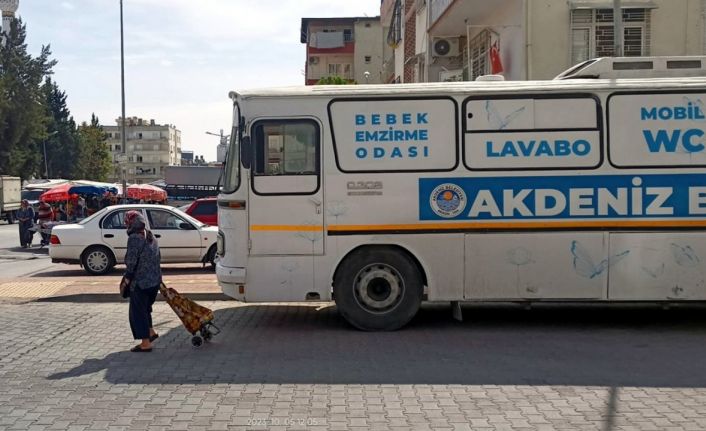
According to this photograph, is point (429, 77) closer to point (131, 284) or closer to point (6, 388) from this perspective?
point (131, 284)

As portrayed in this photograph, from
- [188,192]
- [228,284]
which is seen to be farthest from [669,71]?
[188,192]

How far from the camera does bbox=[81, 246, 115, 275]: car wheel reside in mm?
16625

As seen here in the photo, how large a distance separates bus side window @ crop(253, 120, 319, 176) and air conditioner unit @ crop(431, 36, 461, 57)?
52.3 feet

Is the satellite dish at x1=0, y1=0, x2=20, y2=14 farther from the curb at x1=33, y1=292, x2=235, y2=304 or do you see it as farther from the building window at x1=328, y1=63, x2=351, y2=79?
the curb at x1=33, y1=292, x2=235, y2=304

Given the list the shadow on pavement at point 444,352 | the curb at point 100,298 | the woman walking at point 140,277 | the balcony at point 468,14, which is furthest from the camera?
the balcony at point 468,14

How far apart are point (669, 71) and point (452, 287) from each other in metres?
3.89

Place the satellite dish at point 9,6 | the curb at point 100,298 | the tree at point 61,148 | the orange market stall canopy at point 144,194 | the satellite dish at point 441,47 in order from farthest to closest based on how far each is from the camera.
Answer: the tree at point 61,148 < the satellite dish at point 9,6 < the orange market stall canopy at point 144,194 < the satellite dish at point 441,47 < the curb at point 100,298

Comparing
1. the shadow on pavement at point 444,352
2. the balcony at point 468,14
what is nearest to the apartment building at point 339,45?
the balcony at point 468,14

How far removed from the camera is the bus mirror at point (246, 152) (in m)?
9.52

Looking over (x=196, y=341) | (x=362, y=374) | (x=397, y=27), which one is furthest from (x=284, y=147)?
(x=397, y=27)

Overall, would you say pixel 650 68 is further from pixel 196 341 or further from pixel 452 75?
pixel 452 75

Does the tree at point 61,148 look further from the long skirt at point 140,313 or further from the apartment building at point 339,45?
the long skirt at point 140,313

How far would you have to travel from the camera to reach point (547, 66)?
1767 cm

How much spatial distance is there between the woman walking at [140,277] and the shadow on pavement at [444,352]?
28 cm
